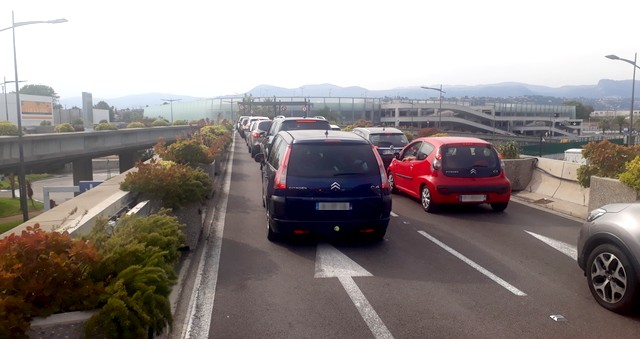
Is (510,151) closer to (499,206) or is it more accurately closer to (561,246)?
(499,206)

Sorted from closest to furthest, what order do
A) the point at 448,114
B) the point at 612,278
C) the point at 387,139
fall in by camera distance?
the point at 612,278
the point at 387,139
the point at 448,114

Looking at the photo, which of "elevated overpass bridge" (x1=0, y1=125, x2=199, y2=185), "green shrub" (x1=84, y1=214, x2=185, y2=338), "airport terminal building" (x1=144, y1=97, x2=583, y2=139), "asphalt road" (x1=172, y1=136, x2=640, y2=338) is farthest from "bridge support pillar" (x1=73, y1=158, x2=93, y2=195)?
"airport terminal building" (x1=144, y1=97, x2=583, y2=139)

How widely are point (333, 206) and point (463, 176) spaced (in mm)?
4070

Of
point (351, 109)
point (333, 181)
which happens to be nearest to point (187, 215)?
point (333, 181)

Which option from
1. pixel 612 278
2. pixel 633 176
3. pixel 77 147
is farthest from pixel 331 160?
pixel 77 147

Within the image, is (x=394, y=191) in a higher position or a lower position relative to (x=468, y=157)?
lower

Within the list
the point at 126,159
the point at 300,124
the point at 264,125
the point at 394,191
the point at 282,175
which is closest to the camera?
the point at 282,175

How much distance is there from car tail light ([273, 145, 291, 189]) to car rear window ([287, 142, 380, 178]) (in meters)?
0.06

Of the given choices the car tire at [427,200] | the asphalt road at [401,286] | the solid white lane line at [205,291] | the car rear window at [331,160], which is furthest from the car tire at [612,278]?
the car tire at [427,200]

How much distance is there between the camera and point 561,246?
8.56m

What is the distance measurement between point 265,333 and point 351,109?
3407 inches

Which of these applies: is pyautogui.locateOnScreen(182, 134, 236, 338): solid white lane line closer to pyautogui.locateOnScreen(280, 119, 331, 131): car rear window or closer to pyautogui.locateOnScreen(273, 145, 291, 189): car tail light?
pyautogui.locateOnScreen(273, 145, 291, 189): car tail light

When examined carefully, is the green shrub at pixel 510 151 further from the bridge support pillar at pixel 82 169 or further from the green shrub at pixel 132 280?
the bridge support pillar at pixel 82 169

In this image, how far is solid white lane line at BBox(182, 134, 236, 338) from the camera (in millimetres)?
5285
